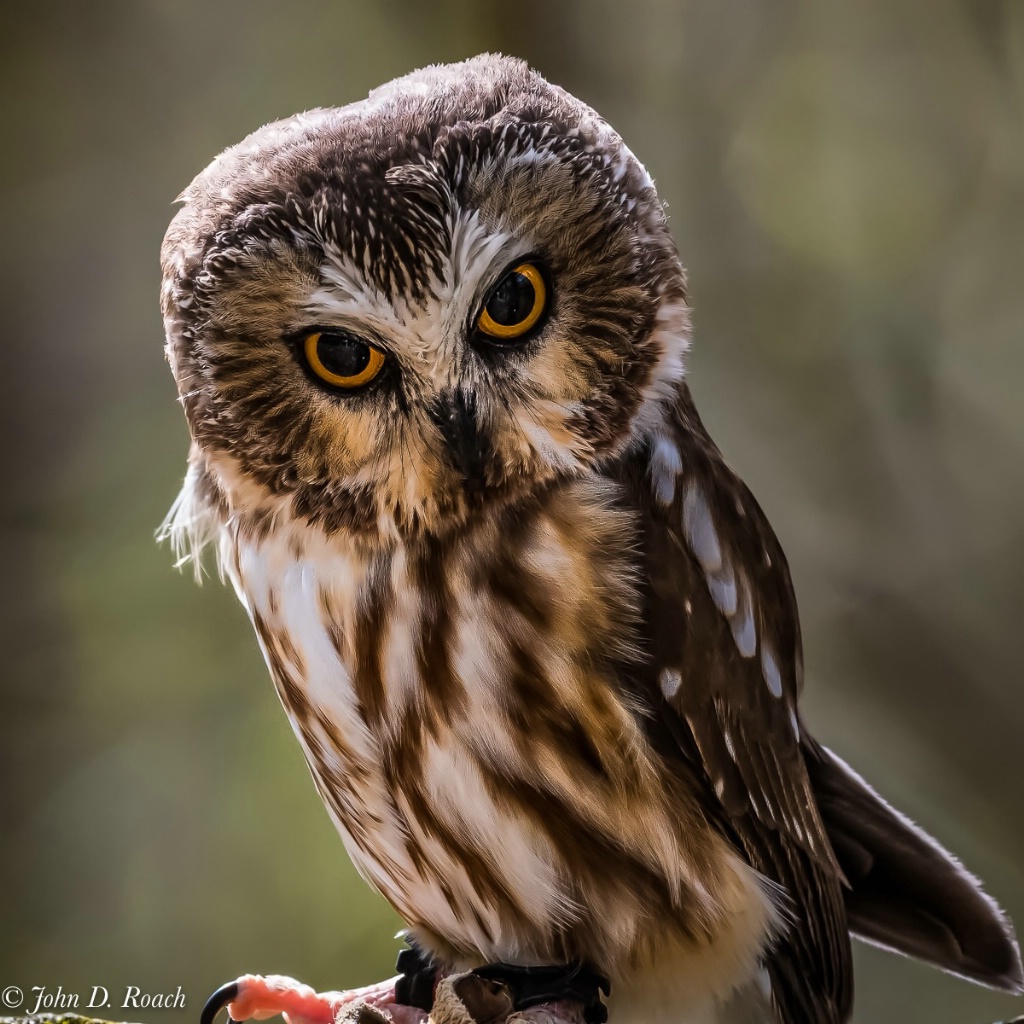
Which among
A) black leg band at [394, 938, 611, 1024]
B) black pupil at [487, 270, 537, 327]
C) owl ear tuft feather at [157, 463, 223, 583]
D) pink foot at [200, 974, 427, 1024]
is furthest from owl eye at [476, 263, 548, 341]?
pink foot at [200, 974, 427, 1024]

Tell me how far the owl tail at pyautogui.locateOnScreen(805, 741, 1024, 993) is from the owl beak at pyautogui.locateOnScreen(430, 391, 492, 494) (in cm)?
69

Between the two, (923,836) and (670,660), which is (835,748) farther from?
(670,660)

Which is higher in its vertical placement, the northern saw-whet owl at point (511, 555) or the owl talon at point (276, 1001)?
the northern saw-whet owl at point (511, 555)

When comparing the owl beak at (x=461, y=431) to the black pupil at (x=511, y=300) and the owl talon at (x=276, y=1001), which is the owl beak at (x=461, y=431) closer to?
the black pupil at (x=511, y=300)

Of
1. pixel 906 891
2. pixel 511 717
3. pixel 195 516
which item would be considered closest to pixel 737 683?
pixel 511 717

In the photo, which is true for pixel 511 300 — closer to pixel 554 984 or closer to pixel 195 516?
pixel 195 516

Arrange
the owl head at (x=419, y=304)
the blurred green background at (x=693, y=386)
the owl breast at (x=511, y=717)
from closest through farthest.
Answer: the owl head at (x=419, y=304) → the owl breast at (x=511, y=717) → the blurred green background at (x=693, y=386)

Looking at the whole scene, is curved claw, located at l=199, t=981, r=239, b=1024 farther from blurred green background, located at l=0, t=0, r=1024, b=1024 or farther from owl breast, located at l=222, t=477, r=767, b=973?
blurred green background, located at l=0, t=0, r=1024, b=1024

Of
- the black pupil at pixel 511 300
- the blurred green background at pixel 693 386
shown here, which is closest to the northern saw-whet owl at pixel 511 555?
the black pupil at pixel 511 300

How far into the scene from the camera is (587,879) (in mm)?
1347

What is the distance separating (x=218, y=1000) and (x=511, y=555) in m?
0.70

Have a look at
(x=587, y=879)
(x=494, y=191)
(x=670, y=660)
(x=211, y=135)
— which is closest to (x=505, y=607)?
(x=670, y=660)

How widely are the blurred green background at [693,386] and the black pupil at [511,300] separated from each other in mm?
1422

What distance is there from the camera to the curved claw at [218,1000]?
1.44 metres
